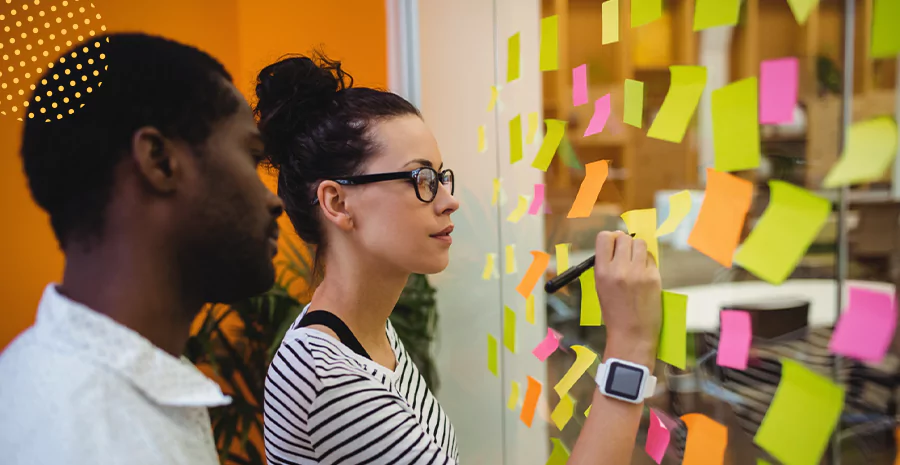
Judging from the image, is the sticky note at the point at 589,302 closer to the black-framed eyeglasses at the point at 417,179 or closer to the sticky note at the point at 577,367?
the sticky note at the point at 577,367

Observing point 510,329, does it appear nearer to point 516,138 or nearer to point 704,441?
point 516,138

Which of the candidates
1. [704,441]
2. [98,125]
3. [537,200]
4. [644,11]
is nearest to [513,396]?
[537,200]

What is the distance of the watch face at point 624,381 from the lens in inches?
33.6

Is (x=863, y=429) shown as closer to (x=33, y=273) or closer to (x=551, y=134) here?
(x=551, y=134)

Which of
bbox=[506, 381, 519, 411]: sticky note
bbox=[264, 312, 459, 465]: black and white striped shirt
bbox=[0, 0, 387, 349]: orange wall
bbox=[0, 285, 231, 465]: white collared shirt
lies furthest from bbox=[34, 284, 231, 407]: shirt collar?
bbox=[0, 0, 387, 349]: orange wall

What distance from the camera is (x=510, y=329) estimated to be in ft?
5.67

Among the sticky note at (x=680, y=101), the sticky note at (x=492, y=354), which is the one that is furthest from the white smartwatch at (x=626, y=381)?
the sticky note at (x=492, y=354)

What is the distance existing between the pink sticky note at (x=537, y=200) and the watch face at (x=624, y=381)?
717 millimetres

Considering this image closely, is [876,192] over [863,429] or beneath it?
over

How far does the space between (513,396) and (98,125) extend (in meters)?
1.39

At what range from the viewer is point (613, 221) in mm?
1117

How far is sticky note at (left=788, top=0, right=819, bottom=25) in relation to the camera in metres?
0.70

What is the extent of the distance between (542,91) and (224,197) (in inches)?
43.8

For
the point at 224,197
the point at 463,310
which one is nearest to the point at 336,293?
the point at 224,197
